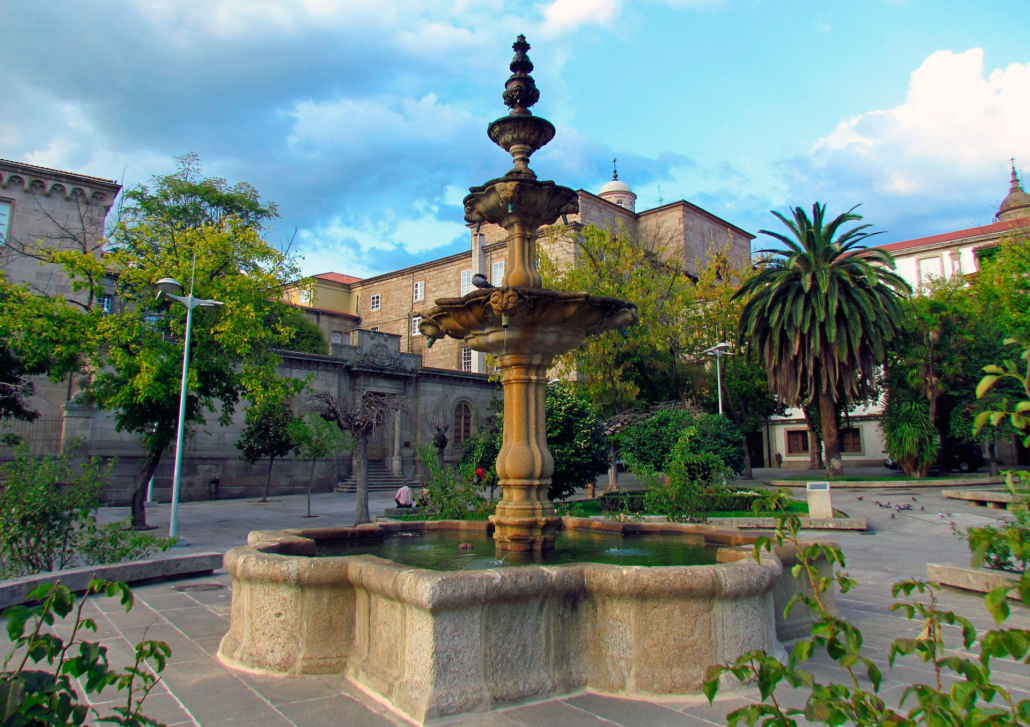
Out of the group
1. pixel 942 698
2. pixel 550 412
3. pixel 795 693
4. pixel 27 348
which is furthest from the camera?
pixel 550 412

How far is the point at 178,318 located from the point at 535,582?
46.8ft

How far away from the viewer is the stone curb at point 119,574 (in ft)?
21.5

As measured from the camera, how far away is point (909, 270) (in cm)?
5112

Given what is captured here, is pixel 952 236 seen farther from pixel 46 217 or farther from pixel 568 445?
pixel 46 217

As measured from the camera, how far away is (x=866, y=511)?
61.8ft

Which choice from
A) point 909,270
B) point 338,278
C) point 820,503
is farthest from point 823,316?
point 338,278

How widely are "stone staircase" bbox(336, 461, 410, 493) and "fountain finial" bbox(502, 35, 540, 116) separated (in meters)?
23.4

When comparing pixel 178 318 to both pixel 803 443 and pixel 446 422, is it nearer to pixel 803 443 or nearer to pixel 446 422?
pixel 446 422

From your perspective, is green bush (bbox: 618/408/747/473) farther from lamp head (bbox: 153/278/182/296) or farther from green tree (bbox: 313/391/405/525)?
lamp head (bbox: 153/278/182/296)

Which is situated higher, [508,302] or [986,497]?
[508,302]

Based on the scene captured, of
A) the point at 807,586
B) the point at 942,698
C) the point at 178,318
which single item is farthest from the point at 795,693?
the point at 178,318

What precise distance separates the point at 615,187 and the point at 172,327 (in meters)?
37.5

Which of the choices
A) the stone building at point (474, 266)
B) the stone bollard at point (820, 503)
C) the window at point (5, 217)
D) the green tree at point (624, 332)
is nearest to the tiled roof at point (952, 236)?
the stone building at point (474, 266)

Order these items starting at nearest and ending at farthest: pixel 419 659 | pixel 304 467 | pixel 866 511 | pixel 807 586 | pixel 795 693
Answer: pixel 419 659, pixel 795 693, pixel 807 586, pixel 866 511, pixel 304 467
